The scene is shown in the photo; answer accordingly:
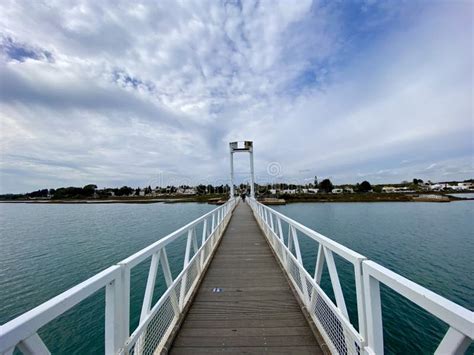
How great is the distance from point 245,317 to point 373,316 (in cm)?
183

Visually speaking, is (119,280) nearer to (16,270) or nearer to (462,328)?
(462,328)

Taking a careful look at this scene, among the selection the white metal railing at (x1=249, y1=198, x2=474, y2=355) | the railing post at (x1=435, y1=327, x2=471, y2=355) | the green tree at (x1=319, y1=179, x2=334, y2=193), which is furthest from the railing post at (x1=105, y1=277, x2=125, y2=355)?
the green tree at (x1=319, y1=179, x2=334, y2=193)

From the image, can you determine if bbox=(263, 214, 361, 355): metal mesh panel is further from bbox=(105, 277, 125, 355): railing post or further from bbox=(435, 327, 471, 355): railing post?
bbox=(105, 277, 125, 355): railing post

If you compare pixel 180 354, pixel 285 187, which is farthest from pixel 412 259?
pixel 285 187

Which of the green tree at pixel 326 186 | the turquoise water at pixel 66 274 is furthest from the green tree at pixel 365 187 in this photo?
the turquoise water at pixel 66 274

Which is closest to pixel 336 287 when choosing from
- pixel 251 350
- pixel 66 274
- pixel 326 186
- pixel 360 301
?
pixel 360 301

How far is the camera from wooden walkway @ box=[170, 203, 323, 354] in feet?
7.16

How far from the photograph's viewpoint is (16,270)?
9.17 metres

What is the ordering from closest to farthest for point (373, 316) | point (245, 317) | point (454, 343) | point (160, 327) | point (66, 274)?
point (454, 343), point (373, 316), point (160, 327), point (245, 317), point (66, 274)

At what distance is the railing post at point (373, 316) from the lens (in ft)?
4.25

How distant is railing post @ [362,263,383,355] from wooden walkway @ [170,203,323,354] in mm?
1018

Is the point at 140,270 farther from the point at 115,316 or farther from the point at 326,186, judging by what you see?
the point at 326,186

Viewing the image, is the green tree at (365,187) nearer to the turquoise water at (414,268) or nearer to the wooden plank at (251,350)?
the turquoise water at (414,268)

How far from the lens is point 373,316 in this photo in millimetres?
1310
